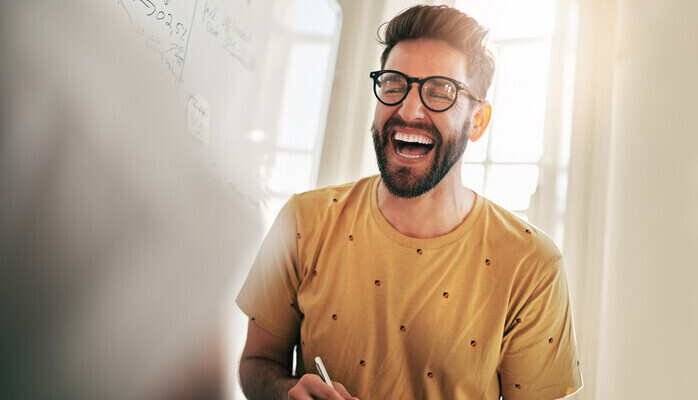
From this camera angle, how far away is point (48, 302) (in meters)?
0.59

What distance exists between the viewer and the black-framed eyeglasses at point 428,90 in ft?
2.77

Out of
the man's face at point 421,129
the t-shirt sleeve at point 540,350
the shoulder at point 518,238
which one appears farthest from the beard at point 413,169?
the t-shirt sleeve at point 540,350

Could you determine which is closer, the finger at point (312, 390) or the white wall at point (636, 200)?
the finger at point (312, 390)

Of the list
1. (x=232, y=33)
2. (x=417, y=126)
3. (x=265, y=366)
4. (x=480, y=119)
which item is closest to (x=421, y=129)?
(x=417, y=126)

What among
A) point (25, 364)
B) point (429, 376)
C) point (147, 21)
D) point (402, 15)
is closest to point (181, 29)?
point (147, 21)

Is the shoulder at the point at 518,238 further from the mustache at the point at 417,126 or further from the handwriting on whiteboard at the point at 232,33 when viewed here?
the handwriting on whiteboard at the point at 232,33

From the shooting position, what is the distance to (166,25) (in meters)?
0.73

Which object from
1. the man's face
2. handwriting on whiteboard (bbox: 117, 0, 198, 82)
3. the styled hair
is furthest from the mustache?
handwriting on whiteboard (bbox: 117, 0, 198, 82)

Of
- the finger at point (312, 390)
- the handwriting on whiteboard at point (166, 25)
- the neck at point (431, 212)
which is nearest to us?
the handwriting on whiteboard at point (166, 25)

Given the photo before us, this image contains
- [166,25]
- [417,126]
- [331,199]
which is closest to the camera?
[166,25]

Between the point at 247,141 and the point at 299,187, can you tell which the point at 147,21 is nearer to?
the point at 247,141

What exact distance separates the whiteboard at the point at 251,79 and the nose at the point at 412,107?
28 cm

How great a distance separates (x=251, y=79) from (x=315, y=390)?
0.54 m

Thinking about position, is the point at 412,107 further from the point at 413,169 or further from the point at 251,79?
the point at 251,79
